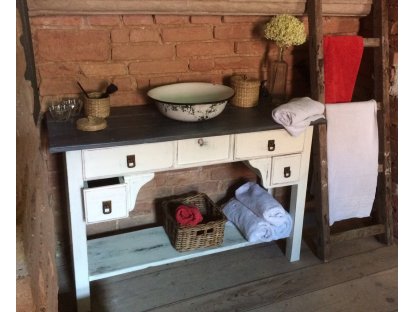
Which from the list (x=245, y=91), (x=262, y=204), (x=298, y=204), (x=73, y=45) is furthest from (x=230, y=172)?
(x=73, y=45)

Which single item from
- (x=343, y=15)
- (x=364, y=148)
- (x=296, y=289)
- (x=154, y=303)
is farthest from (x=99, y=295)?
(x=343, y=15)

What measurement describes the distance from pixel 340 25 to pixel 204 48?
2.71ft

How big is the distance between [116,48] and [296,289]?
4.80ft

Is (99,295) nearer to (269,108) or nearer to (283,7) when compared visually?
(269,108)

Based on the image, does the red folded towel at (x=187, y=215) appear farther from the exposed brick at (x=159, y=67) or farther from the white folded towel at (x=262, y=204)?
the exposed brick at (x=159, y=67)

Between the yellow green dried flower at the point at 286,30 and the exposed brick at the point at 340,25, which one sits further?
the exposed brick at the point at 340,25

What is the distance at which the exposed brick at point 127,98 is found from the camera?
2121 millimetres

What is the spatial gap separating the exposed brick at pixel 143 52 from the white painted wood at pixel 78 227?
2.03 feet

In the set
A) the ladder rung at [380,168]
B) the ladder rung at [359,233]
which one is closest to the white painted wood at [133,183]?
the ladder rung at [359,233]

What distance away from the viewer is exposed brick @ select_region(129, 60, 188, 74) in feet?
6.92

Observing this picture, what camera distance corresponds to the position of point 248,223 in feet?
7.27

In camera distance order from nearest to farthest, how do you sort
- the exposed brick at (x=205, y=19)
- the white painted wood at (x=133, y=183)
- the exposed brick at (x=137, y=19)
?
the white painted wood at (x=133, y=183) < the exposed brick at (x=137, y=19) < the exposed brick at (x=205, y=19)

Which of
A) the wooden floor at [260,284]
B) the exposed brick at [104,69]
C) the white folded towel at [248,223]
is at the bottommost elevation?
the wooden floor at [260,284]

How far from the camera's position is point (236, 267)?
2.28m
